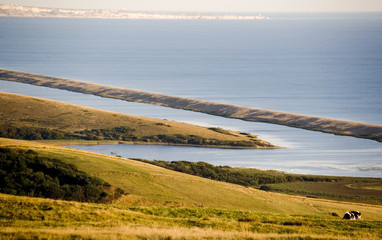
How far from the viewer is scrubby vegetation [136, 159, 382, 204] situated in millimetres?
41356

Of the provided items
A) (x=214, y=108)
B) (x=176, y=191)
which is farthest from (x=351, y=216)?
(x=214, y=108)

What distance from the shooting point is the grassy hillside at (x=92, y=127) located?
6569cm

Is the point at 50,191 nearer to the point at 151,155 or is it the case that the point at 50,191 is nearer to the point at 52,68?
the point at 151,155

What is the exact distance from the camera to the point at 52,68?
493ft

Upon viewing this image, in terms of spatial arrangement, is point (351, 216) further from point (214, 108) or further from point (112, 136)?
point (214, 108)

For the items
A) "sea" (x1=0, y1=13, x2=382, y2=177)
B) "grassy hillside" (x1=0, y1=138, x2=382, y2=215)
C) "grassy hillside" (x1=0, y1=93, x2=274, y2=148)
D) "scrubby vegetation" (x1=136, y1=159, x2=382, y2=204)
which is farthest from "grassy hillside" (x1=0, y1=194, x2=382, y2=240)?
"grassy hillside" (x1=0, y1=93, x2=274, y2=148)

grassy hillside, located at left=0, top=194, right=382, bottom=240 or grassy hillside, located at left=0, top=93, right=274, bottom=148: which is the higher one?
grassy hillside, located at left=0, top=93, right=274, bottom=148

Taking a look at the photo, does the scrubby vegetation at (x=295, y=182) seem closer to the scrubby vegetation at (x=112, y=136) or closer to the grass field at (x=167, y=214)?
the grass field at (x=167, y=214)

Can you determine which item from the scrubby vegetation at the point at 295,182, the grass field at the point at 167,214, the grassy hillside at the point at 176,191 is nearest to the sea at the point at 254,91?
the scrubby vegetation at the point at 295,182

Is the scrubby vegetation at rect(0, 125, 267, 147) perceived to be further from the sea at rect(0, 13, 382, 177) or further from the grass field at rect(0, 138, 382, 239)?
the grass field at rect(0, 138, 382, 239)

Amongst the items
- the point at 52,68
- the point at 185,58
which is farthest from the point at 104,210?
the point at 185,58

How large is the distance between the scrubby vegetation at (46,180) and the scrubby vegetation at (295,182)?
59.0ft

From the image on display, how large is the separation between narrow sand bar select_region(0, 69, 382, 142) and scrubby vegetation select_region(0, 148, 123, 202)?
47734 millimetres

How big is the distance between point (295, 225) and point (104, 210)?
664cm
